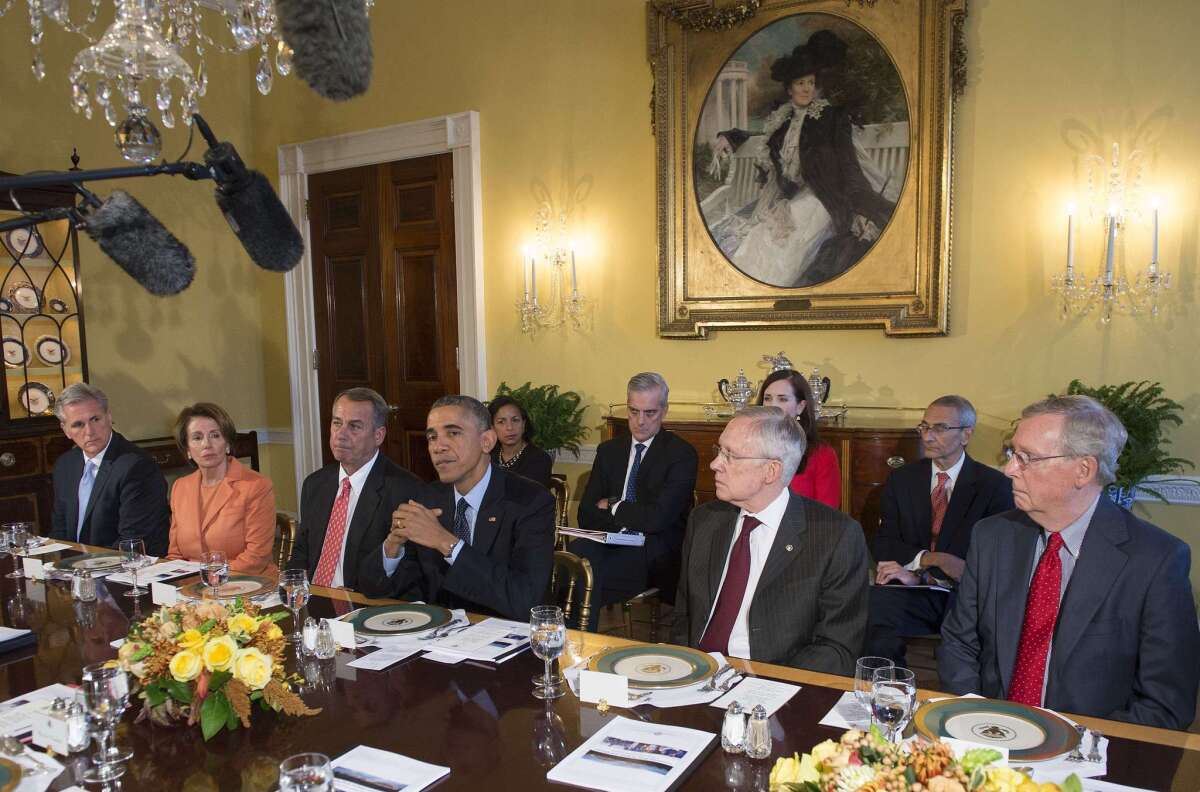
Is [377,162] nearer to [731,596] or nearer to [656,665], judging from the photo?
[731,596]

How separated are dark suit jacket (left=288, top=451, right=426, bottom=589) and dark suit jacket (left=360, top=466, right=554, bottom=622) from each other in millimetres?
303

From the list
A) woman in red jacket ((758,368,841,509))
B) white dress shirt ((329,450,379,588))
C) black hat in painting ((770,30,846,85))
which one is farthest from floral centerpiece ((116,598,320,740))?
black hat in painting ((770,30,846,85))

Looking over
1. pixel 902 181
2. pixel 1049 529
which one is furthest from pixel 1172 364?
pixel 1049 529

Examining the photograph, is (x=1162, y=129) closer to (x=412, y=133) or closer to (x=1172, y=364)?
(x=1172, y=364)

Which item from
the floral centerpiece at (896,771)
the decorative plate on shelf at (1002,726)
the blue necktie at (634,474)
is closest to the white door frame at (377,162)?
the blue necktie at (634,474)

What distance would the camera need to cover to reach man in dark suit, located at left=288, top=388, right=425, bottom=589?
3.40 m

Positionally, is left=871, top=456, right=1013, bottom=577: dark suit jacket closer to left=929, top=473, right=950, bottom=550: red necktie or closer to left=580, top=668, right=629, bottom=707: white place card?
left=929, top=473, right=950, bottom=550: red necktie

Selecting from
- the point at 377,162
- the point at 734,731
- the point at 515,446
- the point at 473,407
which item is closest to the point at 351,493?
the point at 473,407

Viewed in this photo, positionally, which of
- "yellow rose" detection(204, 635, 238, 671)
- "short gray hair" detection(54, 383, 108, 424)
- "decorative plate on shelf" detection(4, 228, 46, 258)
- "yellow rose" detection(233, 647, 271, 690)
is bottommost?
"yellow rose" detection(233, 647, 271, 690)

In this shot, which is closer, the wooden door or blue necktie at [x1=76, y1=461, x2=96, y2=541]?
blue necktie at [x1=76, y1=461, x2=96, y2=541]

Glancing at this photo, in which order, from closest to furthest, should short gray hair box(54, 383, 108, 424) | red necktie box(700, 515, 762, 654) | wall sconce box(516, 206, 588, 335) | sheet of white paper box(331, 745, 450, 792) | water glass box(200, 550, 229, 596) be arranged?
sheet of white paper box(331, 745, 450, 792), red necktie box(700, 515, 762, 654), water glass box(200, 550, 229, 596), short gray hair box(54, 383, 108, 424), wall sconce box(516, 206, 588, 335)

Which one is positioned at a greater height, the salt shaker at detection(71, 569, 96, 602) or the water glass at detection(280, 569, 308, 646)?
the water glass at detection(280, 569, 308, 646)

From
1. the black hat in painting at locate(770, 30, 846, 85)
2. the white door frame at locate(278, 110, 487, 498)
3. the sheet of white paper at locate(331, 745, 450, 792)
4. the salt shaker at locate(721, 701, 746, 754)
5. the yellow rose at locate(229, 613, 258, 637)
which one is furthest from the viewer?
the white door frame at locate(278, 110, 487, 498)

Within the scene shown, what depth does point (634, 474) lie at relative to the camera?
189 inches
